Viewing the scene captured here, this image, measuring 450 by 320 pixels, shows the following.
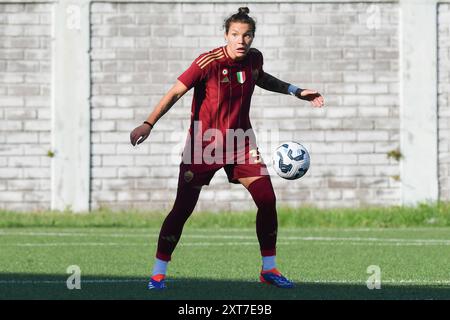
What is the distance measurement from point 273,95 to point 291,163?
10.6m

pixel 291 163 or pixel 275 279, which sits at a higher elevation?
pixel 291 163

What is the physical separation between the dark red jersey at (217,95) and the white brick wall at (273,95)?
10.7m

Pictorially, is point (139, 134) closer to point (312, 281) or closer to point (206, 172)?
point (206, 172)

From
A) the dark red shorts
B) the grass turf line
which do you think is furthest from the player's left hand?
the grass turf line

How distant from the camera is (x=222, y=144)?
9531 millimetres

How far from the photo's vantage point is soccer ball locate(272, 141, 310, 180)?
991 cm

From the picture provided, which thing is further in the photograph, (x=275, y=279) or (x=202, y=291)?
(x=275, y=279)

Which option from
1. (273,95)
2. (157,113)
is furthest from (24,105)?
(157,113)

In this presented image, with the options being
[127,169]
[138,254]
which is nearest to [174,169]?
[127,169]

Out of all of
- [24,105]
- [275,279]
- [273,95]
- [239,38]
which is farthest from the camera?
[273,95]

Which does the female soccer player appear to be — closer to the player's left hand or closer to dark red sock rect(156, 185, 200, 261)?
dark red sock rect(156, 185, 200, 261)

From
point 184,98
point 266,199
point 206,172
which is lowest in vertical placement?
point 266,199

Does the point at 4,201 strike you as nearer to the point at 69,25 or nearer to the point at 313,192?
the point at 69,25

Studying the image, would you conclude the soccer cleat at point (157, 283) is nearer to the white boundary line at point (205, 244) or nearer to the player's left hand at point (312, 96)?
the player's left hand at point (312, 96)
